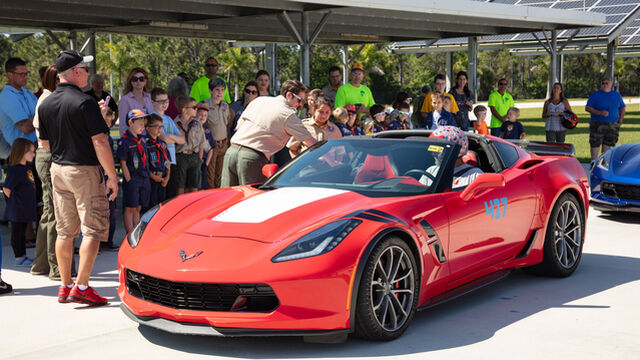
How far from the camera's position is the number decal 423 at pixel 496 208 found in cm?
592

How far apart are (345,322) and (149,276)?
49.5 inches

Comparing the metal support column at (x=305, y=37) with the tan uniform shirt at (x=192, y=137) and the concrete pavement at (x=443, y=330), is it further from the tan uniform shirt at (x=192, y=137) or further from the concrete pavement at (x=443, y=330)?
the concrete pavement at (x=443, y=330)

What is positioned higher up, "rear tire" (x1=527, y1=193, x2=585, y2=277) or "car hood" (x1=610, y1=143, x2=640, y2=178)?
"car hood" (x1=610, y1=143, x2=640, y2=178)

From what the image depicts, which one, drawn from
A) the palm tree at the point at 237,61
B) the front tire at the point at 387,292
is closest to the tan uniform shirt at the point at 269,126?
the front tire at the point at 387,292

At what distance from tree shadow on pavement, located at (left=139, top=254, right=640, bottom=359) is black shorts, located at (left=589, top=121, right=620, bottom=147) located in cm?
883

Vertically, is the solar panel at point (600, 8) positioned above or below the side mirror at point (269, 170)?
above

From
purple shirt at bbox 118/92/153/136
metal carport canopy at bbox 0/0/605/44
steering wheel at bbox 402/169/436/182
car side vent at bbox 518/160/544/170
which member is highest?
metal carport canopy at bbox 0/0/605/44

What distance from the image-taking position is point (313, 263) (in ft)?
14.9

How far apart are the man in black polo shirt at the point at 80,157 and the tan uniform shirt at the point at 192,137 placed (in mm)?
3512

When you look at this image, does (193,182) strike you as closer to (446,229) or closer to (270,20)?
(446,229)

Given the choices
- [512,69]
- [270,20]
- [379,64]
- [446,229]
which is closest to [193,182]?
[446,229]

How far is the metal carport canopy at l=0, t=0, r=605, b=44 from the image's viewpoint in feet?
42.9

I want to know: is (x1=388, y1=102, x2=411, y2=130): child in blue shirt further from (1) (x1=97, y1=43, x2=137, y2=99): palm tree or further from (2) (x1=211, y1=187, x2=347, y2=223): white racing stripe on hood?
(1) (x1=97, y1=43, x2=137, y2=99): palm tree

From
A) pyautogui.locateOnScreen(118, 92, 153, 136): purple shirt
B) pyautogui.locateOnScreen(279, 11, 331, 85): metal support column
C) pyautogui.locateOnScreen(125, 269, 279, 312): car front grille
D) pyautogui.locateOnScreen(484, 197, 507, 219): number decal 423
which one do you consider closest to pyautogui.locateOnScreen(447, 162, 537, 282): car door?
pyautogui.locateOnScreen(484, 197, 507, 219): number decal 423
